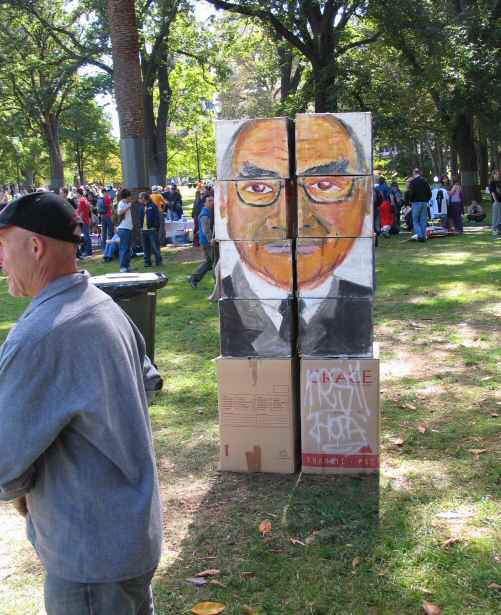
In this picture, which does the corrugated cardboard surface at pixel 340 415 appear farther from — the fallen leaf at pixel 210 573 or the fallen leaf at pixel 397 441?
the fallen leaf at pixel 210 573

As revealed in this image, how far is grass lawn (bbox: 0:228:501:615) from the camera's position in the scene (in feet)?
12.0

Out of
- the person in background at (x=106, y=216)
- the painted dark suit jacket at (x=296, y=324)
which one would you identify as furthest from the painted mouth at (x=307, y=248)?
the person in background at (x=106, y=216)

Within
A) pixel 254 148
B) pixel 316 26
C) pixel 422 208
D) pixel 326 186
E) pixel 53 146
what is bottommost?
pixel 422 208

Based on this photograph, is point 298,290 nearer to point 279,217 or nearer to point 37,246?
point 279,217

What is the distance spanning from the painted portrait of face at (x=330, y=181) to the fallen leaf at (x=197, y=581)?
224 cm

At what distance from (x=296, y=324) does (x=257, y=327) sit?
285mm

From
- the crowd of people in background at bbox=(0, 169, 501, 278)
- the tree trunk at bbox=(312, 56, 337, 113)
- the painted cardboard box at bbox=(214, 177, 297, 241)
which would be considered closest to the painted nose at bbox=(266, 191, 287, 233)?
the painted cardboard box at bbox=(214, 177, 297, 241)

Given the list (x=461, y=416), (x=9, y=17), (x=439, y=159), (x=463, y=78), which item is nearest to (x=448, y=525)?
(x=461, y=416)

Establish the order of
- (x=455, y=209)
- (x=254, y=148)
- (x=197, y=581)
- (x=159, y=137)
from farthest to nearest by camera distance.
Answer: (x=159, y=137), (x=455, y=209), (x=254, y=148), (x=197, y=581)

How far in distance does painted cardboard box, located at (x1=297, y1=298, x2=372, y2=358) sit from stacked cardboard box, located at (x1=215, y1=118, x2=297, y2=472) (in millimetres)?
120

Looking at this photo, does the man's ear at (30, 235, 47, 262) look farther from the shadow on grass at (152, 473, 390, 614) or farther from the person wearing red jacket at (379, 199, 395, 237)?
the person wearing red jacket at (379, 199, 395, 237)

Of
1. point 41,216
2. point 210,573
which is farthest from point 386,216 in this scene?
point 41,216

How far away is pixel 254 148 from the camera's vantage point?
4828 mm

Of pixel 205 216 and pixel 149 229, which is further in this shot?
pixel 149 229
